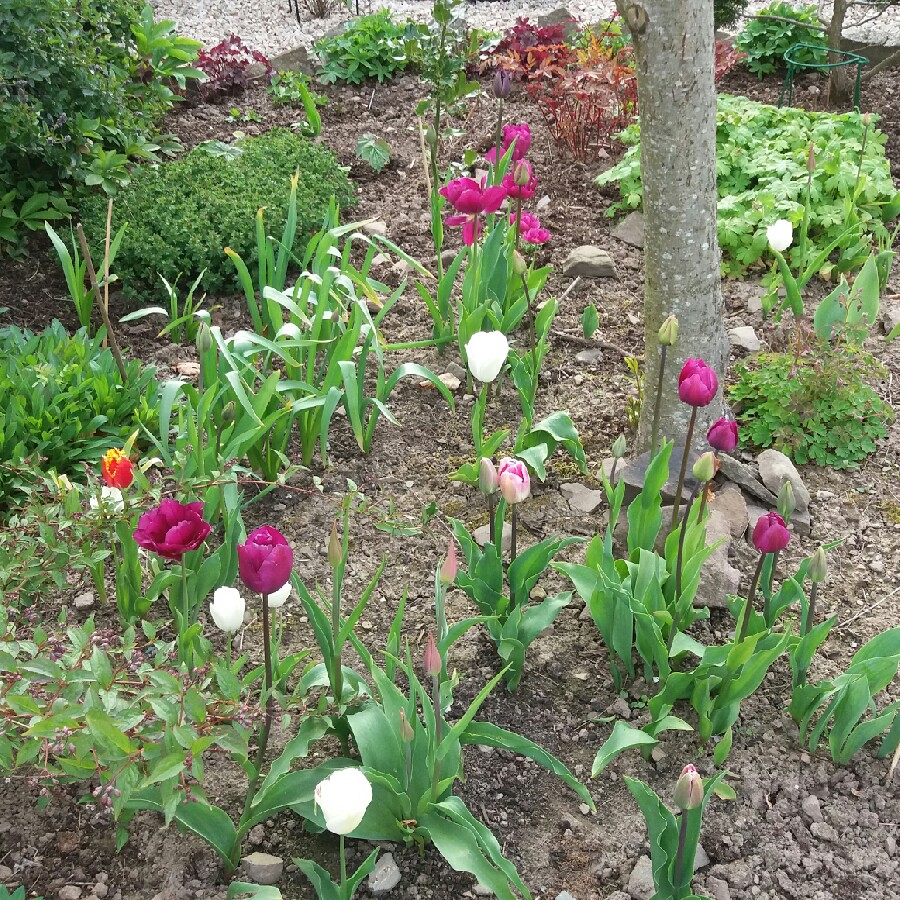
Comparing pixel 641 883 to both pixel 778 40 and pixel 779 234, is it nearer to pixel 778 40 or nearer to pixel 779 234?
pixel 779 234

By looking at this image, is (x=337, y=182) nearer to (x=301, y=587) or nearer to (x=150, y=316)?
(x=150, y=316)

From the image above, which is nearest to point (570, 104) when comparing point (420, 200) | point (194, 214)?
point (420, 200)

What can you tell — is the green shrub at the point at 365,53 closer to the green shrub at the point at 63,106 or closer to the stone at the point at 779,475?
the green shrub at the point at 63,106

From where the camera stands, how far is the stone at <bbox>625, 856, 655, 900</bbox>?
1.81 metres

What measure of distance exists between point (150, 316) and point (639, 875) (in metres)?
2.60

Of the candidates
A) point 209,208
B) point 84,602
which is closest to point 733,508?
point 84,602

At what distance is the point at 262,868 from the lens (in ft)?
5.92

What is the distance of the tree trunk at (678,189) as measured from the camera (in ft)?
7.48

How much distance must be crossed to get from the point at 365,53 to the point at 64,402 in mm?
3398

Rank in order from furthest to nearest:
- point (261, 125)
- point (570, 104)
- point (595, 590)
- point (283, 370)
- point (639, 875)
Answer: point (261, 125), point (570, 104), point (283, 370), point (595, 590), point (639, 875)

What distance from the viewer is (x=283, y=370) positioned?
3100 mm

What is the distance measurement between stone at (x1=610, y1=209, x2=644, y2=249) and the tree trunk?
133 cm

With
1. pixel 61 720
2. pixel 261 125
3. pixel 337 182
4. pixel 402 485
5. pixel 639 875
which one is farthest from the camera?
pixel 261 125

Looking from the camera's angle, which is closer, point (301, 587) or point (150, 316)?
point (301, 587)
